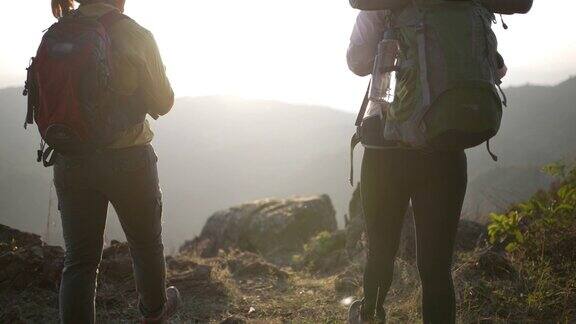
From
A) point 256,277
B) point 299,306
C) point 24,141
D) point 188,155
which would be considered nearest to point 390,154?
point 299,306

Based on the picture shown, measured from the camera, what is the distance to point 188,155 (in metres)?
127

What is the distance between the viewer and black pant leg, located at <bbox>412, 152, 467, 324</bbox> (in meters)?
1.91

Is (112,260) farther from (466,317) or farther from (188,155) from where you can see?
(188,155)

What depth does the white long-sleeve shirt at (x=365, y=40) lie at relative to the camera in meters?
2.09

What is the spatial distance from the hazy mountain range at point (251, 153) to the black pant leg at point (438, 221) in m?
38.9

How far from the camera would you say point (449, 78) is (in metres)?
1.68

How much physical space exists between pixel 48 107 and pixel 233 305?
3.45 metres

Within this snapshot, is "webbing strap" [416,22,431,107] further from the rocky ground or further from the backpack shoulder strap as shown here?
the rocky ground

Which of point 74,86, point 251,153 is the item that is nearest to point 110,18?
point 74,86

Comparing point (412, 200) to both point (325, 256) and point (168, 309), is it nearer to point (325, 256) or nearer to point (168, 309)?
point (168, 309)

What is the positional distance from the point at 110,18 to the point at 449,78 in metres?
1.54

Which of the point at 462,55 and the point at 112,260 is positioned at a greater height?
the point at 462,55

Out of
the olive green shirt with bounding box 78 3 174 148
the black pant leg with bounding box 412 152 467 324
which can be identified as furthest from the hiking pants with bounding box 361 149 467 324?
the olive green shirt with bounding box 78 3 174 148

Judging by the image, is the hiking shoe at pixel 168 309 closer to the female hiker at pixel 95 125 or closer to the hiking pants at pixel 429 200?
the female hiker at pixel 95 125
